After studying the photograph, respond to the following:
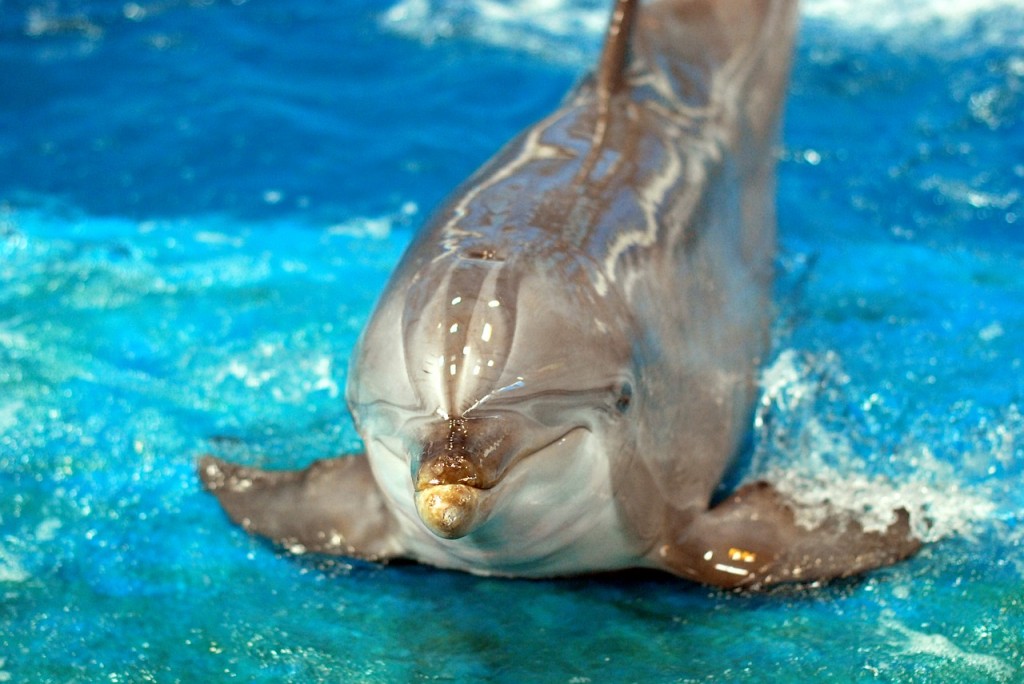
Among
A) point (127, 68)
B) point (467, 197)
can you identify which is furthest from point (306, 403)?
point (127, 68)

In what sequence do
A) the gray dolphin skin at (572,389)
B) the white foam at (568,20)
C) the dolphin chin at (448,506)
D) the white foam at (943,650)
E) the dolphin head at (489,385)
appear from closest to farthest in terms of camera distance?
the dolphin chin at (448,506) → the dolphin head at (489,385) → the gray dolphin skin at (572,389) → the white foam at (943,650) → the white foam at (568,20)

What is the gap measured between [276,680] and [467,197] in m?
2.11

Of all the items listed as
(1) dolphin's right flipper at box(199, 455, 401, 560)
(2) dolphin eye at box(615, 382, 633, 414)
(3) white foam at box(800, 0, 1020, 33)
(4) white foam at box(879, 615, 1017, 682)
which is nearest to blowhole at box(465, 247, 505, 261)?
(2) dolphin eye at box(615, 382, 633, 414)

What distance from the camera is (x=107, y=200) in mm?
9648

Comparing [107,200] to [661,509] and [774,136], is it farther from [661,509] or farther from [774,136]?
[661,509]

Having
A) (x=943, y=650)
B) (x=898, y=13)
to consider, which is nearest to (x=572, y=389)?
(x=943, y=650)

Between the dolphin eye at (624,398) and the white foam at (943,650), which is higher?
the dolphin eye at (624,398)

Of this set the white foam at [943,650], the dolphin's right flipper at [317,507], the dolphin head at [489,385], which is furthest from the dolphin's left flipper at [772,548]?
the dolphin's right flipper at [317,507]

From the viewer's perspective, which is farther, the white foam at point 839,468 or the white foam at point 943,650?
the white foam at point 839,468

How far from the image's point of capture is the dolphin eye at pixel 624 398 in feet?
15.5

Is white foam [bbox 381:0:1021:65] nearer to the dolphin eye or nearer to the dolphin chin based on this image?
the dolphin eye

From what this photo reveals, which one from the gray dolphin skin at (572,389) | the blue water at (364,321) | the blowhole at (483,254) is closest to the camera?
the gray dolphin skin at (572,389)

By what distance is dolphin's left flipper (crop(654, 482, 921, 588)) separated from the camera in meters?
5.11

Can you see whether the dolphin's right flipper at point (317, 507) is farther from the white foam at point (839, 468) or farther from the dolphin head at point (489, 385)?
the white foam at point (839, 468)
